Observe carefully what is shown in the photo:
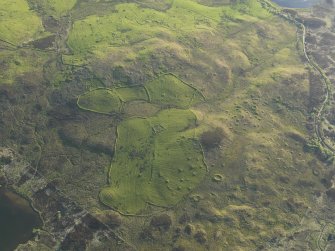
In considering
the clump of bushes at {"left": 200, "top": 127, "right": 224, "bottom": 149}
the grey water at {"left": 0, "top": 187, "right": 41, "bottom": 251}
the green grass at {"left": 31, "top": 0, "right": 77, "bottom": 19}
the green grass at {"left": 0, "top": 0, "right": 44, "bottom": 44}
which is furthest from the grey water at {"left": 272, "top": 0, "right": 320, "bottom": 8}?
the grey water at {"left": 0, "top": 187, "right": 41, "bottom": 251}

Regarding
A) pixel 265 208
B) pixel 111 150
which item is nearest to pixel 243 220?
pixel 265 208

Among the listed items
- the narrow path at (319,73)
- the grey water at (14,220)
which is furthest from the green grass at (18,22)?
the narrow path at (319,73)

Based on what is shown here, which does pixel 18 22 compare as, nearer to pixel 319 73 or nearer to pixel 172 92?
pixel 172 92

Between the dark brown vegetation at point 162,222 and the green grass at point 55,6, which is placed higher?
the green grass at point 55,6

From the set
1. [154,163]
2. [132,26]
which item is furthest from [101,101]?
[132,26]

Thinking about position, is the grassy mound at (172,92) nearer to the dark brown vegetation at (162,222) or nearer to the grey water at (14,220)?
the dark brown vegetation at (162,222)
